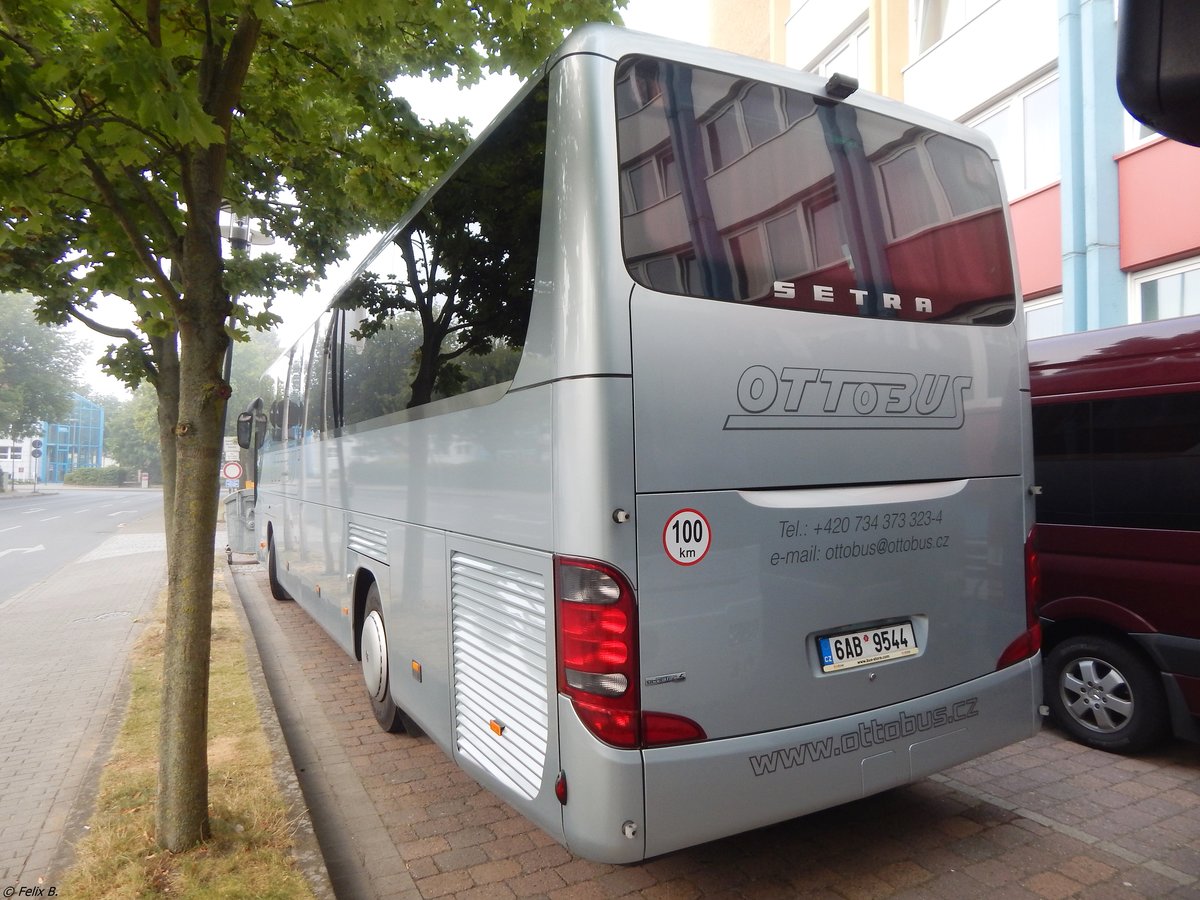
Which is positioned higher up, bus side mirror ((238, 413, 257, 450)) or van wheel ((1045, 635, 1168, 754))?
bus side mirror ((238, 413, 257, 450))

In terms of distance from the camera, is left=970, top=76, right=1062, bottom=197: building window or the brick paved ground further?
left=970, top=76, right=1062, bottom=197: building window

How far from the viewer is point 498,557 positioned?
3445 millimetres

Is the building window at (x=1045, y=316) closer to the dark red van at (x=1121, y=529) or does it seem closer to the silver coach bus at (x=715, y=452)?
the dark red van at (x=1121, y=529)

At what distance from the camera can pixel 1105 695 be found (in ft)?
16.4

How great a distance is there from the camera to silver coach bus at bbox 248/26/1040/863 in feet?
9.49

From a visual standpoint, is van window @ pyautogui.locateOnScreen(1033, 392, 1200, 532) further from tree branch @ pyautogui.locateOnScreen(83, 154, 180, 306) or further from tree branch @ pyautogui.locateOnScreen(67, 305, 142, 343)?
tree branch @ pyautogui.locateOnScreen(67, 305, 142, 343)

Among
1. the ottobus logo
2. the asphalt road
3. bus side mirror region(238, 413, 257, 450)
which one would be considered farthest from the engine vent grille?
the asphalt road

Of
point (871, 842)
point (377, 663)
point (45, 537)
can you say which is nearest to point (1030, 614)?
point (871, 842)

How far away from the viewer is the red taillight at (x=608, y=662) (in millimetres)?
2857

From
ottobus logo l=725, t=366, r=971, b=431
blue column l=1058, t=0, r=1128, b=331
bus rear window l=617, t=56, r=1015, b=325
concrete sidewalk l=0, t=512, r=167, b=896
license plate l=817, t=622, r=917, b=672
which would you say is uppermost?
blue column l=1058, t=0, r=1128, b=331

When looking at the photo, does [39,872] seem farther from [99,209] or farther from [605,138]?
[605,138]

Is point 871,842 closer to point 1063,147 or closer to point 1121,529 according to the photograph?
Answer: point 1121,529

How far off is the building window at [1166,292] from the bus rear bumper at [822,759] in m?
8.69

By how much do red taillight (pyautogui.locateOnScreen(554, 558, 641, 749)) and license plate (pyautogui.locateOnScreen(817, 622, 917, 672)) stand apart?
830 mm
